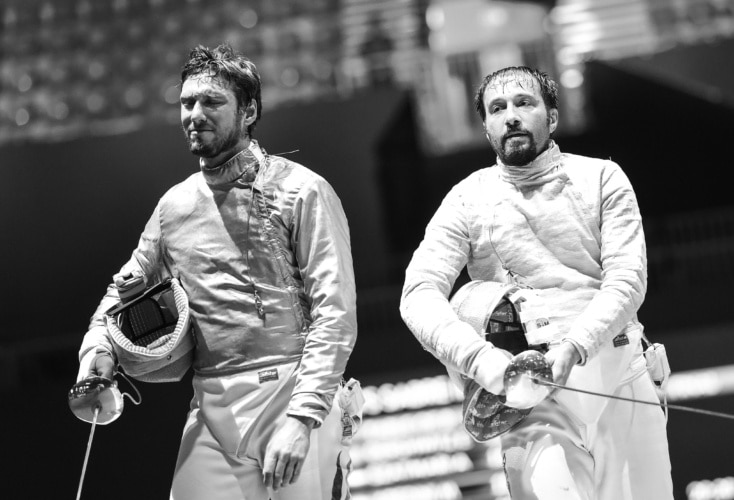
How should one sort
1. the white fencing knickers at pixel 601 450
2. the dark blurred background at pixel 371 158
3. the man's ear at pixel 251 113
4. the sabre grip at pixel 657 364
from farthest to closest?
the dark blurred background at pixel 371 158 → the man's ear at pixel 251 113 → the sabre grip at pixel 657 364 → the white fencing knickers at pixel 601 450

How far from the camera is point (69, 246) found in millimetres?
6422

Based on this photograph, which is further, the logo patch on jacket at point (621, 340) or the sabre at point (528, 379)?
the logo patch on jacket at point (621, 340)

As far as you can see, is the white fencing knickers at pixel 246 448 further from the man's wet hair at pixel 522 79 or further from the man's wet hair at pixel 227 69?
the man's wet hair at pixel 522 79

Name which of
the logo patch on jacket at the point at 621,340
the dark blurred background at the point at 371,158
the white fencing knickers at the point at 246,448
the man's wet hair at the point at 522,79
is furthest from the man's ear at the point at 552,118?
the dark blurred background at the point at 371,158

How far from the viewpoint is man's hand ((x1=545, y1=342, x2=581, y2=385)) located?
1652 millimetres

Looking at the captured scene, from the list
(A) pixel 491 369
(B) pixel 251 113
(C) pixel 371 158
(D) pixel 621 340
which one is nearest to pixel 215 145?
(B) pixel 251 113

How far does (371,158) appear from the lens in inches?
250

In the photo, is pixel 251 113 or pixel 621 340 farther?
pixel 251 113

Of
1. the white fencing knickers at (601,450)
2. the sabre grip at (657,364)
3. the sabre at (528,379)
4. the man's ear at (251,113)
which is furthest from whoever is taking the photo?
the man's ear at (251,113)

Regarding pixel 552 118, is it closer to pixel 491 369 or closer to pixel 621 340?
pixel 621 340

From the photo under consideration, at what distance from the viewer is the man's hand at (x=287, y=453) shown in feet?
5.49

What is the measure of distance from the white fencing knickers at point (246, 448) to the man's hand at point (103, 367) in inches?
7.0

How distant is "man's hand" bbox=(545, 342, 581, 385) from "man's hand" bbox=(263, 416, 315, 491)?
1.35 feet

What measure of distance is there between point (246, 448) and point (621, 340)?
688 mm
